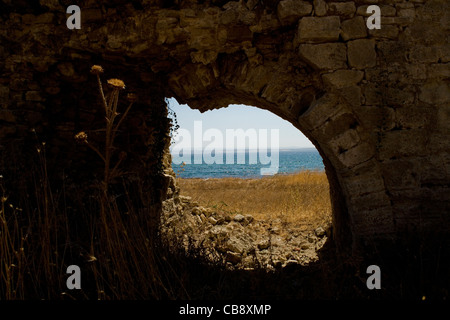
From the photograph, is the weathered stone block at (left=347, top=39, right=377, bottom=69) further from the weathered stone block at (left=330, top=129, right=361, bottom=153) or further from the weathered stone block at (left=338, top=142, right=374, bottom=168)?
the weathered stone block at (left=338, top=142, right=374, bottom=168)

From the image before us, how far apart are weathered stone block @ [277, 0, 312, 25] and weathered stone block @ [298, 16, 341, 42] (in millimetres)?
79

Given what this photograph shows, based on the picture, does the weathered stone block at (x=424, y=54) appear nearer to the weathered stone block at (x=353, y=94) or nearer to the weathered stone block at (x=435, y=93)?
the weathered stone block at (x=435, y=93)

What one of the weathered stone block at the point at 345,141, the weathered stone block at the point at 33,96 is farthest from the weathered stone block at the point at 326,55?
the weathered stone block at the point at 33,96

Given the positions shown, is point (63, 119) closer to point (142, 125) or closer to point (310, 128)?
point (142, 125)

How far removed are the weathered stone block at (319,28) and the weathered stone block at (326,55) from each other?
8 centimetres

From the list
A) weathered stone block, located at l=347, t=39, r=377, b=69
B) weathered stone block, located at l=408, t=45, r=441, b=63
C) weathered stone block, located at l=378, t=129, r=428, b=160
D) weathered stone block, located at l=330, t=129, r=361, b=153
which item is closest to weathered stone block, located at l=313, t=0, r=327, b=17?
weathered stone block, located at l=347, t=39, r=377, b=69

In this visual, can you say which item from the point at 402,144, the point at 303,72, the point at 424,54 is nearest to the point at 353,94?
the point at 303,72

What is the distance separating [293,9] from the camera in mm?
3176

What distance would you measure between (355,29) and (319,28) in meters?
0.37

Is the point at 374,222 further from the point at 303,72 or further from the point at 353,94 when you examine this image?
the point at 303,72

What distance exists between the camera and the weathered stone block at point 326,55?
10.4ft

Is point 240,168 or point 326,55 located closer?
point 326,55
